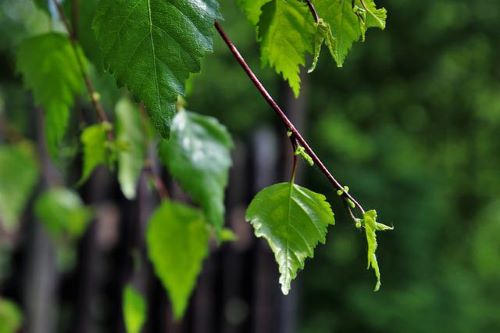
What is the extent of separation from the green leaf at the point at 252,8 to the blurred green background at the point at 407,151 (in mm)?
4908

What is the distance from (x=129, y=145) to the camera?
61 cm

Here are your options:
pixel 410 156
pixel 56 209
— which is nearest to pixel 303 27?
pixel 56 209

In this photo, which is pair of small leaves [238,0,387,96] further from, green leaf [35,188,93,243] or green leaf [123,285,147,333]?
green leaf [35,188,93,243]

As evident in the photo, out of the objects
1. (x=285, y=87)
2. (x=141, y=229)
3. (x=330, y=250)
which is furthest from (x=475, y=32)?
(x=141, y=229)

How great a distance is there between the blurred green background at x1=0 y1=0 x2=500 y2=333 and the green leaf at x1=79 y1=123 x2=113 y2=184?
478cm

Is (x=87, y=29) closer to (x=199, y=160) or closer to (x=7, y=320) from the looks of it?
(x=199, y=160)

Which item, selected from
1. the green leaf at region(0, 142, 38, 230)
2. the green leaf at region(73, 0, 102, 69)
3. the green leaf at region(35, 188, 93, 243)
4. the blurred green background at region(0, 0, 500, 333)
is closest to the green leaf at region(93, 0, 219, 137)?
the green leaf at region(73, 0, 102, 69)

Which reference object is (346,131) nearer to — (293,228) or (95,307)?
(95,307)

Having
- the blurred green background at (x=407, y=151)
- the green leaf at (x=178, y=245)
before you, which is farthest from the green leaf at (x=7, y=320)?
the blurred green background at (x=407, y=151)

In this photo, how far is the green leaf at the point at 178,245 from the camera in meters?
0.65

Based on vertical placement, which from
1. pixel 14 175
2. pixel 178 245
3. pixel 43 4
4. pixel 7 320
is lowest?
pixel 7 320

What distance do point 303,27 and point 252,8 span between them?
0.12 ft

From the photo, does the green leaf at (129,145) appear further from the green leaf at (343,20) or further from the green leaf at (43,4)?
the green leaf at (343,20)

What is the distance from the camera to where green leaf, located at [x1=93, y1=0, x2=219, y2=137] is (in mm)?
344
